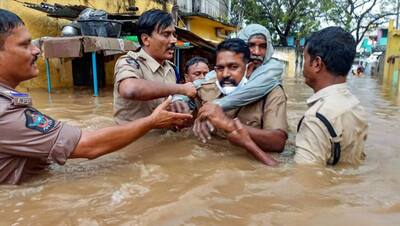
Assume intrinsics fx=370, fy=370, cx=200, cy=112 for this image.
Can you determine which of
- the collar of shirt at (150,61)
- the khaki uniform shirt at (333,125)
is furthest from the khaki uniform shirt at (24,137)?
the khaki uniform shirt at (333,125)

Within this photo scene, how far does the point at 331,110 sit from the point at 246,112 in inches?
28.8

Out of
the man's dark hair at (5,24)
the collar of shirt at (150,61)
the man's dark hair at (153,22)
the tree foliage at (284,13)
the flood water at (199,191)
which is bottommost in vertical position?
the flood water at (199,191)

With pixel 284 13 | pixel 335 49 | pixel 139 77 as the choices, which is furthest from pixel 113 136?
pixel 284 13

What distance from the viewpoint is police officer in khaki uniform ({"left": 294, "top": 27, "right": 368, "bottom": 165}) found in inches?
92.7

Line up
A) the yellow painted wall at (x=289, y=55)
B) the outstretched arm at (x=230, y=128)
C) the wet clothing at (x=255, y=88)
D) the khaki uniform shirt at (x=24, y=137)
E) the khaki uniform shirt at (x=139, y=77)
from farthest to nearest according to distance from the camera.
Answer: the yellow painted wall at (x=289, y=55) < the khaki uniform shirt at (x=139, y=77) < the wet clothing at (x=255, y=88) < the outstretched arm at (x=230, y=128) < the khaki uniform shirt at (x=24, y=137)

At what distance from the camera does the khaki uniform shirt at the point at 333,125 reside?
2.35m

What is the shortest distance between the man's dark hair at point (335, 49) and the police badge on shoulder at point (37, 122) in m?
1.74

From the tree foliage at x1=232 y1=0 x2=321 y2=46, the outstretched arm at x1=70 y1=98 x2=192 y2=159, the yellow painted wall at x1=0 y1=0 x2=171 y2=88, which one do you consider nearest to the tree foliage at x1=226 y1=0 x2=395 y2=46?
the tree foliage at x1=232 y1=0 x2=321 y2=46

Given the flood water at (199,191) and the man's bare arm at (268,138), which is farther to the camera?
the man's bare arm at (268,138)

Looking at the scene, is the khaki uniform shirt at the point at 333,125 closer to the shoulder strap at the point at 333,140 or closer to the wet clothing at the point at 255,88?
the shoulder strap at the point at 333,140

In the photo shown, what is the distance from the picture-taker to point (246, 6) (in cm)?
2505

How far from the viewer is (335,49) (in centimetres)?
241

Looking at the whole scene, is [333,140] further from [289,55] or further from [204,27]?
[289,55]

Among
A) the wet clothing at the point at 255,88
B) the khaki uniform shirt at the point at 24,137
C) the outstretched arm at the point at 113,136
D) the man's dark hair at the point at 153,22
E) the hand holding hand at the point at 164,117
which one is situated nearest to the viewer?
the khaki uniform shirt at the point at 24,137
